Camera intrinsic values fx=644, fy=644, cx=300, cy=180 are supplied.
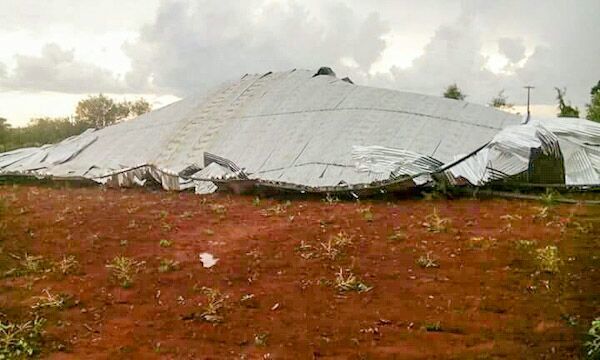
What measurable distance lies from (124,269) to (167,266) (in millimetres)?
305

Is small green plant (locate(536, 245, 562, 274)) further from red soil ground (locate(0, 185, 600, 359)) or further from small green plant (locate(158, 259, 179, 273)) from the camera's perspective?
small green plant (locate(158, 259, 179, 273))

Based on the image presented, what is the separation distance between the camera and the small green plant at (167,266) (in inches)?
183

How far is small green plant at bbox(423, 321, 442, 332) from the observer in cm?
329

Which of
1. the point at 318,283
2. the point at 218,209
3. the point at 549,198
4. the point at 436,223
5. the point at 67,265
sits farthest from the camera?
the point at 218,209

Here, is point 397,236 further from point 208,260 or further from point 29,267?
point 29,267

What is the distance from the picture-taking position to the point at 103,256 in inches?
206

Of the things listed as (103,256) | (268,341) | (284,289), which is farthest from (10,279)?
(268,341)

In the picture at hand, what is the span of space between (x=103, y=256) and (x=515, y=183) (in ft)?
14.8

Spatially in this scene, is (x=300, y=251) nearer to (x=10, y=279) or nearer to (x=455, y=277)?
→ (x=455, y=277)

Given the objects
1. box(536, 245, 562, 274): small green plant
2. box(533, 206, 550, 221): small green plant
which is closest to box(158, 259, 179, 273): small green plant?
box(536, 245, 562, 274): small green plant

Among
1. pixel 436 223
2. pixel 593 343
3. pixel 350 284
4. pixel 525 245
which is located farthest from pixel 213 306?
pixel 436 223

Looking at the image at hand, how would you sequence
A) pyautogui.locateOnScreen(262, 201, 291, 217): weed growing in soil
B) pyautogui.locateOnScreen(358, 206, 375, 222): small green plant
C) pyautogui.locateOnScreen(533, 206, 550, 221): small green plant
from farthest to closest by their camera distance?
pyautogui.locateOnScreen(262, 201, 291, 217): weed growing in soil, pyautogui.locateOnScreen(358, 206, 375, 222): small green plant, pyautogui.locateOnScreen(533, 206, 550, 221): small green plant

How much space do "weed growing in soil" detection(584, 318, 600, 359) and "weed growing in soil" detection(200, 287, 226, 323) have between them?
1.86 metres

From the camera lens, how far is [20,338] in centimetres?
339
